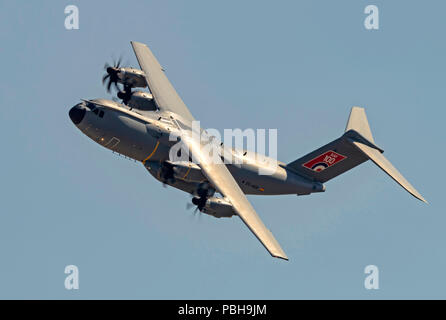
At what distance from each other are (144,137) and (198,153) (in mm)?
3590

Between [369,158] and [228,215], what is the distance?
1105cm

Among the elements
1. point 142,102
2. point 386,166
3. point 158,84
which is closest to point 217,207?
point 142,102

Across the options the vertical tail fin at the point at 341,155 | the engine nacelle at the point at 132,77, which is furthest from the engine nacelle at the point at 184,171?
the engine nacelle at the point at 132,77

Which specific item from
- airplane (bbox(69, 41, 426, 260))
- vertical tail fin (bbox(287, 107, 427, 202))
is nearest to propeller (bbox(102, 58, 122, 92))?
airplane (bbox(69, 41, 426, 260))

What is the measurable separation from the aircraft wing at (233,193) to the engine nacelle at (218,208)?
41.8 inches

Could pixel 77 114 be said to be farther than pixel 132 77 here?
No

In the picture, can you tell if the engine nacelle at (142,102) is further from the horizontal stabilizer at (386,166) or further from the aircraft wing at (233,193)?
the horizontal stabilizer at (386,166)

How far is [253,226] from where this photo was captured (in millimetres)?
49000

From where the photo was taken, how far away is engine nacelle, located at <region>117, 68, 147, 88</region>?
59.9m

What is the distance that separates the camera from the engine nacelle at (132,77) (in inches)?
2359

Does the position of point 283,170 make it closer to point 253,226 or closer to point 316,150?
point 316,150

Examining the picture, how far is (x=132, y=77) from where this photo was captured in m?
60.2

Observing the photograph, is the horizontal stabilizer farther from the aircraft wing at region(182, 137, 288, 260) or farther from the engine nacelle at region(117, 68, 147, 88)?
the engine nacelle at region(117, 68, 147, 88)

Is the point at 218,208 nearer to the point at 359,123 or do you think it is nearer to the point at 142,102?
the point at 142,102
